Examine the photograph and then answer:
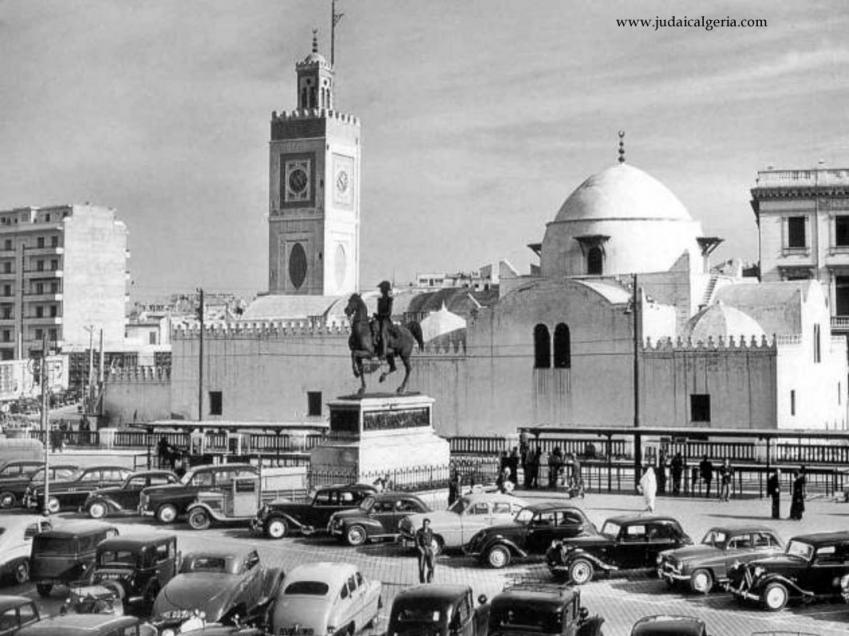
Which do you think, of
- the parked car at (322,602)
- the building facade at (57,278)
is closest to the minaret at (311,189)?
the building facade at (57,278)

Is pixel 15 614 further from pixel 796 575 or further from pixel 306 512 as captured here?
pixel 796 575

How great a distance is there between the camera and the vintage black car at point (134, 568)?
16.3m

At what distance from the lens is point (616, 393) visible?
40.1m

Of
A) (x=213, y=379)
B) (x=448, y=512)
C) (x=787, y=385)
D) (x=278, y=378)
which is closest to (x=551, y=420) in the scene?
(x=787, y=385)

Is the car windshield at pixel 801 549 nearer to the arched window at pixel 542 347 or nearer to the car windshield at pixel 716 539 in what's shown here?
the car windshield at pixel 716 539

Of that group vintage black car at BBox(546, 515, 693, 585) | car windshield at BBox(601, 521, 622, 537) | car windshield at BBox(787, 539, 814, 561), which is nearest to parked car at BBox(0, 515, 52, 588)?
vintage black car at BBox(546, 515, 693, 585)

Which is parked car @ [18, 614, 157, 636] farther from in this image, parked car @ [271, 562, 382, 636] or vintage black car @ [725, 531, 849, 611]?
vintage black car @ [725, 531, 849, 611]

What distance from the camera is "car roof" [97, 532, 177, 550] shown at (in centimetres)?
1661

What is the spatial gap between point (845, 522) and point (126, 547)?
14.5 metres

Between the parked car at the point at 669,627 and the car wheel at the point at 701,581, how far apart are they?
4.37m

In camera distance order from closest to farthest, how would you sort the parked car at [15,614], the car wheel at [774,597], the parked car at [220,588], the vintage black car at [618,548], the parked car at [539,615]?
the parked car at [539,615]
the parked car at [15,614]
the parked car at [220,588]
the car wheel at [774,597]
the vintage black car at [618,548]

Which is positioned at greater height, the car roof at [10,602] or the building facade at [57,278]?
the building facade at [57,278]

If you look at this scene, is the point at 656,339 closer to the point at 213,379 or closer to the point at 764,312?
the point at 764,312

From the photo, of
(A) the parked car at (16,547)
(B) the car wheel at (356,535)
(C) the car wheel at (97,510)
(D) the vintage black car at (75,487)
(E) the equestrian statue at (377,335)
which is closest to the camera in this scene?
(A) the parked car at (16,547)
